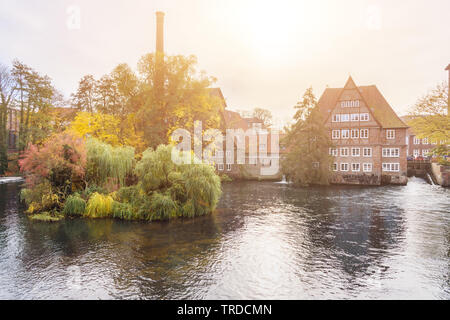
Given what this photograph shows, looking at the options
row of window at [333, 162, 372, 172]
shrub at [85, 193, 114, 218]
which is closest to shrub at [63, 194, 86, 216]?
shrub at [85, 193, 114, 218]

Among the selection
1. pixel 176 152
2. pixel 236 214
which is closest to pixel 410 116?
pixel 236 214

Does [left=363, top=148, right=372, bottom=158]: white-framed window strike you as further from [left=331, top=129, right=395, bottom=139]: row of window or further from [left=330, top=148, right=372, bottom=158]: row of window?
[left=331, top=129, right=395, bottom=139]: row of window

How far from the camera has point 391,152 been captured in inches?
1598

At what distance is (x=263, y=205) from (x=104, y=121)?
17.0 meters

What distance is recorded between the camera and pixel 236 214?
20047mm

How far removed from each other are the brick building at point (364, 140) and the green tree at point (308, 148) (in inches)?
103

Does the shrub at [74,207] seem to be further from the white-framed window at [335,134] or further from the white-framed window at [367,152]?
the white-framed window at [367,152]

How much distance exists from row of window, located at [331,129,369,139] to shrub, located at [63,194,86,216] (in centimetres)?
3503

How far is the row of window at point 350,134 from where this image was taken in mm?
41094

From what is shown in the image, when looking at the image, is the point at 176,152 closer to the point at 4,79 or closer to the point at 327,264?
the point at 327,264

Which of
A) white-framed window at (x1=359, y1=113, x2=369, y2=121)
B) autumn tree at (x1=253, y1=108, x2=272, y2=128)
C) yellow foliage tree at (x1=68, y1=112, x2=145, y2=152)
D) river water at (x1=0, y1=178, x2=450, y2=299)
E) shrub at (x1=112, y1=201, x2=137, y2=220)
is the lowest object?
A: river water at (x1=0, y1=178, x2=450, y2=299)

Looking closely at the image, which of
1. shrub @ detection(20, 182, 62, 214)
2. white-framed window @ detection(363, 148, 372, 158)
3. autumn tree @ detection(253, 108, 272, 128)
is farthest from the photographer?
autumn tree @ detection(253, 108, 272, 128)

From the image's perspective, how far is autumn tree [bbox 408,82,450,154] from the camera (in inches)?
911

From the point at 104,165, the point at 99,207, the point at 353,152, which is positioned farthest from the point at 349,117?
the point at 99,207
